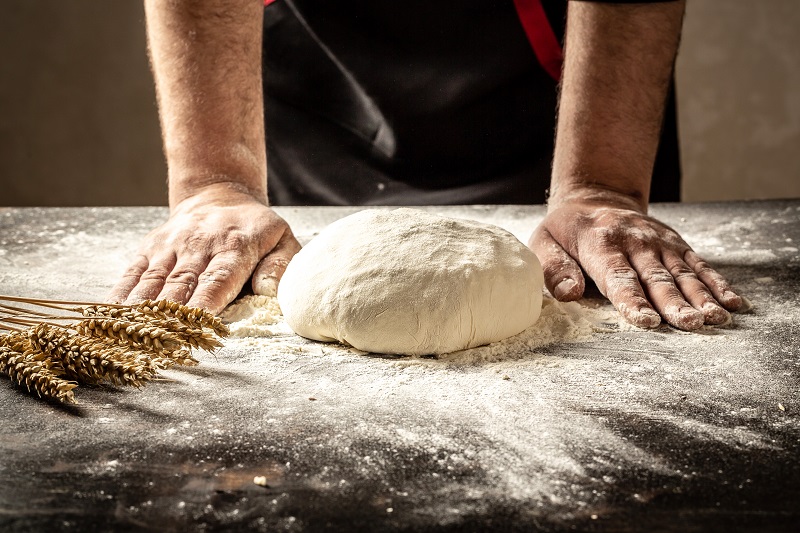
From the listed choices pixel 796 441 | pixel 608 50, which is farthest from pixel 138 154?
pixel 796 441

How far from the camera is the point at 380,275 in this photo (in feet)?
4.28

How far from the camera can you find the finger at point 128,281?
1.48 m

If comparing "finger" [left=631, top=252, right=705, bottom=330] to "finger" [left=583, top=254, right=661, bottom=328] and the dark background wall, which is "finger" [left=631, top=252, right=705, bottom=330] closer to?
"finger" [left=583, top=254, right=661, bottom=328]

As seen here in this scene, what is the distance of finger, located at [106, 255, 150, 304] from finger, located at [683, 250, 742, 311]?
3.51 ft

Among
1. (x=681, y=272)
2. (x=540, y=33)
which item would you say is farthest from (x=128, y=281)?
(x=540, y=33)

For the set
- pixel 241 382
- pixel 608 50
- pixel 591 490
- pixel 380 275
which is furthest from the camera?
pixel 608 50

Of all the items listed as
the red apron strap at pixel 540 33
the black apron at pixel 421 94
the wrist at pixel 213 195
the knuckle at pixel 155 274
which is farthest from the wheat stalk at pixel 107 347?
the red apron strap at pixel 540 33

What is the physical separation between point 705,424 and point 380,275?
53 centimetres

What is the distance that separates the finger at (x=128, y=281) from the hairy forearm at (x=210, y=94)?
0.87 ft

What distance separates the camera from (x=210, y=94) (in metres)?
1.88

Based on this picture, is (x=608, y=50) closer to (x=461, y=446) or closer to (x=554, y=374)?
(x=554, y=374)

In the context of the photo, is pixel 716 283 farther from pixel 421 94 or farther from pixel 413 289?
pixel 421 94

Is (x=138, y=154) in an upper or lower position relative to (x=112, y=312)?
lower

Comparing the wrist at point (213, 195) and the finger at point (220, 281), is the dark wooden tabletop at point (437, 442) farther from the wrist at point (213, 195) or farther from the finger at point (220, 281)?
the wrist at point (213, 195)
